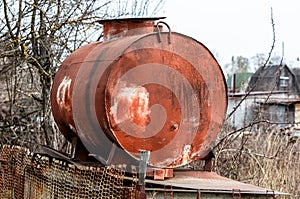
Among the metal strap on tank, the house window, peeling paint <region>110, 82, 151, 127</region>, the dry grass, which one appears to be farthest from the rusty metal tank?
the house window

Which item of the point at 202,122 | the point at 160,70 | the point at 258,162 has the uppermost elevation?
the point at 160,70

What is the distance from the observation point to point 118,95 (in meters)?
4.39

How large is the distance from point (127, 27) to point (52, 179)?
1.54 meters

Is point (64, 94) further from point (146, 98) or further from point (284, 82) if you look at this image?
point (284, 82)

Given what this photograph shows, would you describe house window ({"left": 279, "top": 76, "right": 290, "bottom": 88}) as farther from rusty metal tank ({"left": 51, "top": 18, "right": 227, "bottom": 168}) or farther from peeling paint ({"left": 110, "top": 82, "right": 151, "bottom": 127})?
peeling paint ({"left": 110, "top": 82, "right": 151, "bottom": 127})

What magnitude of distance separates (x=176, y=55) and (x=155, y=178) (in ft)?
3.41

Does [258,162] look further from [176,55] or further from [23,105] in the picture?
[23,105]

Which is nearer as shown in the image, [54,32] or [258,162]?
[258,162]

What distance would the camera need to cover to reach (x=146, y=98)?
4453mm

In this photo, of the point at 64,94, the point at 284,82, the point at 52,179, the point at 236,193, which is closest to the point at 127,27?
the point at 64,94

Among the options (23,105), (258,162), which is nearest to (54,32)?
(23,105)

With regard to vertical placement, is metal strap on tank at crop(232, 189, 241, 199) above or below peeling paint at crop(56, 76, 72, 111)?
below

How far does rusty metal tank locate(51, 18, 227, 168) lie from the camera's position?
4.41m

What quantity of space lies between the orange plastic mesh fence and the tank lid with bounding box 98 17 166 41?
4.11 ft
